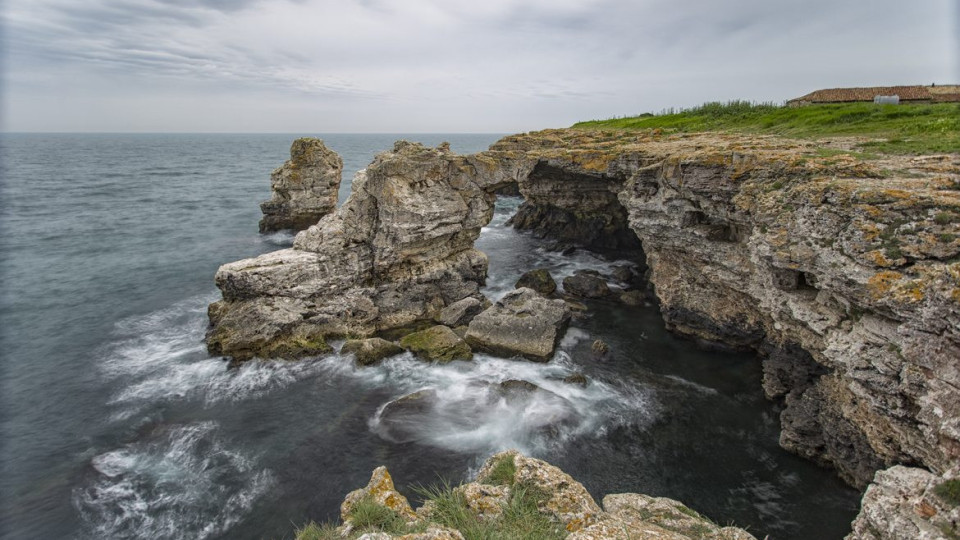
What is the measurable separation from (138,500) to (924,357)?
21.9m

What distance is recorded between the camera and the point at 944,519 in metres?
7.83

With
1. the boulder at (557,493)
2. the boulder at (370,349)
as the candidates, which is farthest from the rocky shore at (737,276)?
the boulder at (557,493)

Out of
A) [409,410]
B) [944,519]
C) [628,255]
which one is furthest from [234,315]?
[628,255]

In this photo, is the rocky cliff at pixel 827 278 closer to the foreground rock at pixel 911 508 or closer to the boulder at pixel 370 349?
the foreground rock at pixel 911 508

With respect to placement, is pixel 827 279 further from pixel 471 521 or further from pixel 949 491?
pixel 471 521

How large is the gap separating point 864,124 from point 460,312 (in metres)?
22.1

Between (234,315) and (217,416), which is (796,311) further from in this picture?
(234,315)

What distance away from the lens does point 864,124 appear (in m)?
23.5

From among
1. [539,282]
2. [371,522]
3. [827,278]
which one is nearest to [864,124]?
[827,278]

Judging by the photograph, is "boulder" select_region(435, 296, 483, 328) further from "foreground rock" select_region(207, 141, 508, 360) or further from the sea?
the sea

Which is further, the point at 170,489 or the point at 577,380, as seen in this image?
the point at 577,380

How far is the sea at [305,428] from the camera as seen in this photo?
49.6 ft

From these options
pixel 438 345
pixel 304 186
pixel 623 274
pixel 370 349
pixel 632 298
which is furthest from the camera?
pixel 304 186

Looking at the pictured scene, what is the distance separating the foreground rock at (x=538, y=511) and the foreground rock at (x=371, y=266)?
1596 cm
